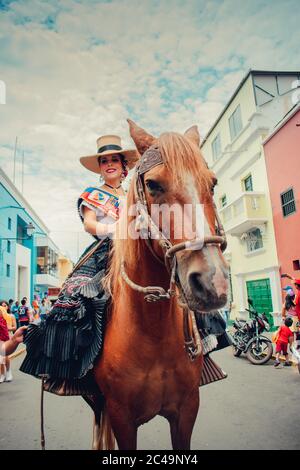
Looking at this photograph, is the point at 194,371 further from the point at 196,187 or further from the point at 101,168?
the point at 101,168

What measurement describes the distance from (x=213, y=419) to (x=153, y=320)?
3.51m

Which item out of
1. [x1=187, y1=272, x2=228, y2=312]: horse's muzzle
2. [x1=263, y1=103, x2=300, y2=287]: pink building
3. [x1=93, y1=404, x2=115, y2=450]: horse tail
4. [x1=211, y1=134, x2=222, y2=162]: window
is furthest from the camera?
[x1=211, y1=134, x2=222, y2=162]: window

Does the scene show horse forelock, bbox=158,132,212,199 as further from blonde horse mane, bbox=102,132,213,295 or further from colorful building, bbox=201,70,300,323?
colorful building, bbox=201,70,300,323

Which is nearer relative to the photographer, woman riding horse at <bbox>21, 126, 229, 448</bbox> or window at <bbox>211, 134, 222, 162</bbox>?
woman riding horse at <bbox>21, 126, 229, 448</bbox>

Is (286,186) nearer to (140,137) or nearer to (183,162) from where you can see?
(140,137)

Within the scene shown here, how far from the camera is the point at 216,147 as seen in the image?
20734 mm

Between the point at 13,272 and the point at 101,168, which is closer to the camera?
the point at 101,168

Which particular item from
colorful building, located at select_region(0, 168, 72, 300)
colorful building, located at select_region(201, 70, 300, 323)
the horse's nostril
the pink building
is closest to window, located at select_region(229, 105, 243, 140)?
colorful building, located at select_region(201, 70, 300, 323)

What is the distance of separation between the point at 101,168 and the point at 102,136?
0.31 meters

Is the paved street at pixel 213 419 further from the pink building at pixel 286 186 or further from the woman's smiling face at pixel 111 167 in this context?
the pink building at pixel 286 186

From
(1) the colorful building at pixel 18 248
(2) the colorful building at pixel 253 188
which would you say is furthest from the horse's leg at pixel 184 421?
(1) the colorful building at pixel 18 248

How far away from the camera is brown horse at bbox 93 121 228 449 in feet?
4.97
